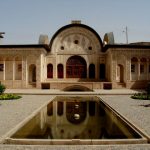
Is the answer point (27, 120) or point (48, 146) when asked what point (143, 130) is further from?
point (27, 120)

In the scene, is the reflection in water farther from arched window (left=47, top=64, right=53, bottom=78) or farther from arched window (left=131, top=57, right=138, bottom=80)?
arched window (left=47, top=64, right=53, bottom=78)

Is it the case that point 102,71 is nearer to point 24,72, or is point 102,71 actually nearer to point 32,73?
point 32,73

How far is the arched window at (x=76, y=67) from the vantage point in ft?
111

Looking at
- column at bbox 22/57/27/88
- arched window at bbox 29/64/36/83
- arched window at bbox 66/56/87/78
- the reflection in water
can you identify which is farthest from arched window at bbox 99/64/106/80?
the reflection in water

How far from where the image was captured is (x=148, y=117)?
39.2ft

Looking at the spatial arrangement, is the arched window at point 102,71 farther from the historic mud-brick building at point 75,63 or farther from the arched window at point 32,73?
the arched window at point 32,73

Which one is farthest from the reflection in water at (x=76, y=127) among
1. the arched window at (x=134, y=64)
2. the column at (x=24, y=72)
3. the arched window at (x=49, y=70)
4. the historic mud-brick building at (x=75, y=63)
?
the arched window at (x=49, y=70)

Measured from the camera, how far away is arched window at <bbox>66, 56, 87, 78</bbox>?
33.8m

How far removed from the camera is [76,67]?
33.9 metres

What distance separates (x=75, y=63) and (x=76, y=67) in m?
0.52

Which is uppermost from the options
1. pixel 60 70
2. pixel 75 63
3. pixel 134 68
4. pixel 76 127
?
pixel 75 63

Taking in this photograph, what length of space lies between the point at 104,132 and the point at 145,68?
2362 cm

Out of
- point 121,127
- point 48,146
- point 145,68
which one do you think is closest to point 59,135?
point 48,146

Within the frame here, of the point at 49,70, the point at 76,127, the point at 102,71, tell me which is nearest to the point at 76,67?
the point at 102,71
